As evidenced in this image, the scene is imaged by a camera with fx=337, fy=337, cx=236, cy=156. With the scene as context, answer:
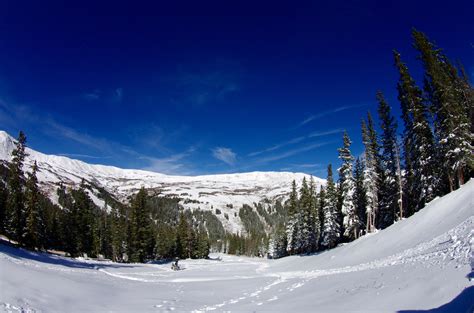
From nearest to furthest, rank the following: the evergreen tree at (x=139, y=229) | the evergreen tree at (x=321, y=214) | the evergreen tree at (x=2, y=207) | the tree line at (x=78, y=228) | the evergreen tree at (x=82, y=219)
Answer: the tree line at (x=78, y=228), the evergreen tree at (x=139, y=229), the evergreen tree at (x=82, y=219), the evergreen tree at (x=2, y=207), the evergreen tree at (x=321, y=214)

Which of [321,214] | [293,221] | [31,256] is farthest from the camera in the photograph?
[293,221]

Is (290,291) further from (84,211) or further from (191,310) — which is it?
(84,211)

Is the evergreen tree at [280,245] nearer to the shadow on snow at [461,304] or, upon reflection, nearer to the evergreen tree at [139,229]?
the evergreen tree at [139,229]

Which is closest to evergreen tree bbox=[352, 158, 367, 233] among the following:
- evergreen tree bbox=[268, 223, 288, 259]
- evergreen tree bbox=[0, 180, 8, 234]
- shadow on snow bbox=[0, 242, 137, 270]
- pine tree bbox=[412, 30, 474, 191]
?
pine tree bbox=[412, 30, 474, 191]

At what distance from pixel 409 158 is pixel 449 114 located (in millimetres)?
15004

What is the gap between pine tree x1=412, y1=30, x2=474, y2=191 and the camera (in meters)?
36.0

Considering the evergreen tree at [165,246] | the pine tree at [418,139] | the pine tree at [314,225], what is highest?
the pine tree at [418,139]

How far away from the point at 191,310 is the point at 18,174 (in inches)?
1672

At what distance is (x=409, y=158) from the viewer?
51.0m

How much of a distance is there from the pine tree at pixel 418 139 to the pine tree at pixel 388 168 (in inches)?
103

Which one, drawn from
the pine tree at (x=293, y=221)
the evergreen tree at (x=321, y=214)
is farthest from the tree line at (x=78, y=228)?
the evergreen tree at (x=321, y=214)

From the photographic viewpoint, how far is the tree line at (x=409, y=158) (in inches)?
1492

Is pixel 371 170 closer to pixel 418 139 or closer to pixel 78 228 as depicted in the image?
pixel 418 139

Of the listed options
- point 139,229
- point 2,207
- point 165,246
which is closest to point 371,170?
point 139,229
